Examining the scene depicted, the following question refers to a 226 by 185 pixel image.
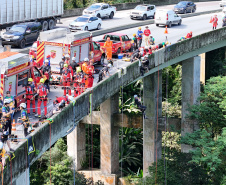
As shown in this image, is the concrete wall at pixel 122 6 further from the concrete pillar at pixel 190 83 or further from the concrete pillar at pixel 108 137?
the concrete pillar at pixel 108 137

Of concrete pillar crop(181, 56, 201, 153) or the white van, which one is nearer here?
concrete pillar crop(181, 56, 201, 153)

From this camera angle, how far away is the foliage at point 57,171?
3334cm

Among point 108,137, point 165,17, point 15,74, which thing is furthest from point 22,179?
point 165,17

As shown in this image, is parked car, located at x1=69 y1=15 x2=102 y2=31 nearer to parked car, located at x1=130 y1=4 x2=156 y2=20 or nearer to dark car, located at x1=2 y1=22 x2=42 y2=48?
dark car, located at x1=2 y1=22 x2=42 y2=48

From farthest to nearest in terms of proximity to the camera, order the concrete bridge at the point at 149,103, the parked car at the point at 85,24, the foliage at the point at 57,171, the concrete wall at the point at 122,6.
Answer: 1. the concrete wall at the point at 122,6
2. the parked car at the point at 85,24
3. the foliage at the point at 57,171
4. the concrete bridge at the point at 149,103

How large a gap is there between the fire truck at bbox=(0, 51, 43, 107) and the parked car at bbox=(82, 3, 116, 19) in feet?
99.7

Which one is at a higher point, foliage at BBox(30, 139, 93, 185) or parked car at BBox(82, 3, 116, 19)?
parked car at BBox(82, 3, 116, 19)

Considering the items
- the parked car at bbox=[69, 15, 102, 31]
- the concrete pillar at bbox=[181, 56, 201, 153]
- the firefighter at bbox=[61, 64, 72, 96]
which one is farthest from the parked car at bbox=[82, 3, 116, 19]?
the firefighter at bbox=[61, 64, 72, 96]

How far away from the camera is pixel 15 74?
22.5 m

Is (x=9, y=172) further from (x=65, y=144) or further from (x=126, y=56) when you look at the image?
(x=65, y=144)

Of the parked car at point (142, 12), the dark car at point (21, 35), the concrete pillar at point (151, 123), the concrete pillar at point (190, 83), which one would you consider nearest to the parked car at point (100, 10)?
the parked car at point (142, 12)

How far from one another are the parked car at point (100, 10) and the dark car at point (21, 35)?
46.8ft

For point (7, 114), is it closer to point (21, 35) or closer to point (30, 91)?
point (30, 91)

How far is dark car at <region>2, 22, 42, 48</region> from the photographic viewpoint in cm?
3734
